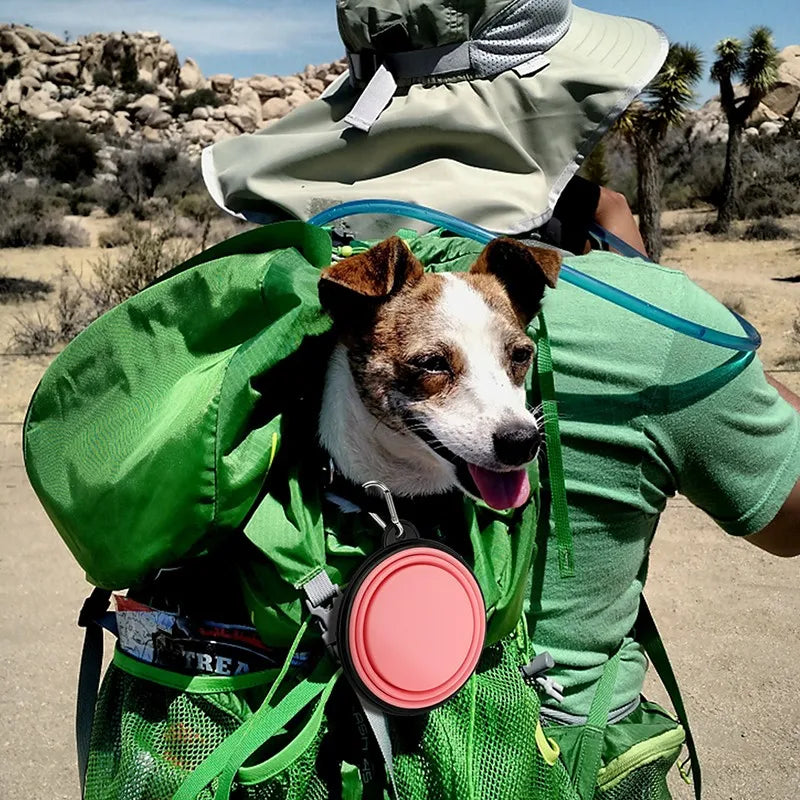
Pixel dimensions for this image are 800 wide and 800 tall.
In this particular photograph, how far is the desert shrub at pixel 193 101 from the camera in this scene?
Result: 190 ft

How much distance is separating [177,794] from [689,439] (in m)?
0.87

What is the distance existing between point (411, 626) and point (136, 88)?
6360 centimetres

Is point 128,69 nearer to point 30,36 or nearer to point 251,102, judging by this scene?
point 251,102

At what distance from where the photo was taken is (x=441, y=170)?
68.1 inches

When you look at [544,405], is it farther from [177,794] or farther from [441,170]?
[177,794]

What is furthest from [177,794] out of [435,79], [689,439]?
[435,79]

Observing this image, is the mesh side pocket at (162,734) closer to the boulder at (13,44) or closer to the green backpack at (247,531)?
the green backpack at (247,531)

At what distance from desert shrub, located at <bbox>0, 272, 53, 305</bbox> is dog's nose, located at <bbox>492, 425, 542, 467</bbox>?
1334 centimetres

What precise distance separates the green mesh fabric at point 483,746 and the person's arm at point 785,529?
480mm

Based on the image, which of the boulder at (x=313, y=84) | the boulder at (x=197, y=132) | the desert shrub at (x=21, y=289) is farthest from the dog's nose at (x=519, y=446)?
the boulder at (x=313, y=84)

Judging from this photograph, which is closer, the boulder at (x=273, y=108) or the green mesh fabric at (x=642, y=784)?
the green mesh fabric at (x=642, y=784)

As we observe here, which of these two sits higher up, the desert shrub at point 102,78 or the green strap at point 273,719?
the green strap at point 273,719

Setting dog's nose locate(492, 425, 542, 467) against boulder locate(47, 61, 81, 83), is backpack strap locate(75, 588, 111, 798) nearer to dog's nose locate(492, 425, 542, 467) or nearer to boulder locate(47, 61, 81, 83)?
dog's nose locate(492, 425, 542, 467)

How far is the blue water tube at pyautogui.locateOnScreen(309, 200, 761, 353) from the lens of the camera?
1534 millimetres
